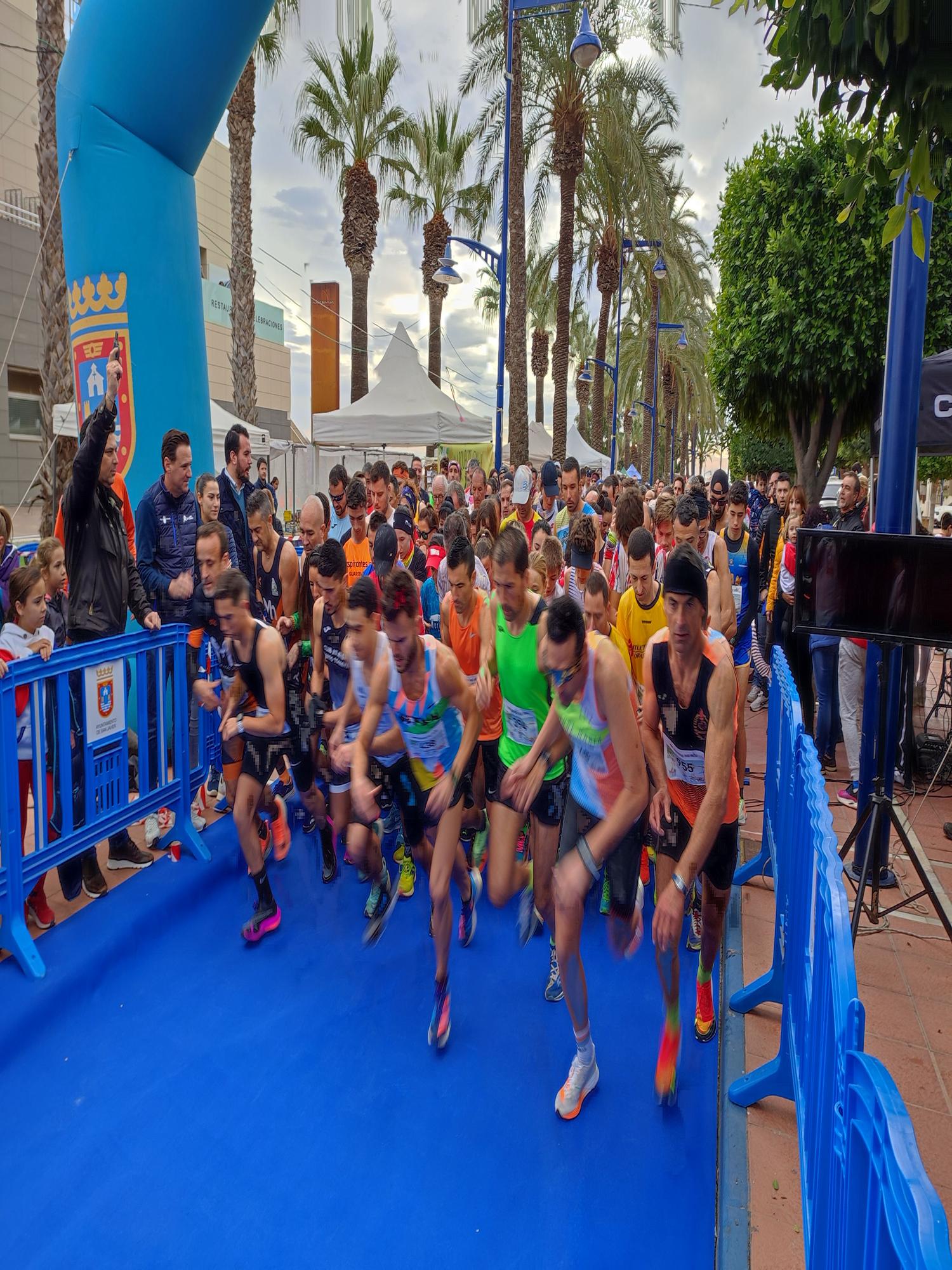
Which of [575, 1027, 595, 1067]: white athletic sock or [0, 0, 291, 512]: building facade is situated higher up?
[0, 0, 291, 512]: building facade

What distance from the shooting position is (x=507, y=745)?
418 cm

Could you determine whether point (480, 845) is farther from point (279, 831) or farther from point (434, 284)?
point (434, 284)

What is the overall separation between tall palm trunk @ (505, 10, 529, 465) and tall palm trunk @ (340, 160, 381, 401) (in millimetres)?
6483

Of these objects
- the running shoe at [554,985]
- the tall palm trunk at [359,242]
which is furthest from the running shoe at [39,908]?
the tall palm trunk at [359,242]

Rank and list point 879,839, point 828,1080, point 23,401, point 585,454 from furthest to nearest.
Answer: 1. point 585,454
2. point 23,401
3. point 879,839
4. point 828,1080

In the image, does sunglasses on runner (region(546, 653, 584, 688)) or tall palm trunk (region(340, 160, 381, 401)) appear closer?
sunglasses on runner (region(546, 653, 584, 688))

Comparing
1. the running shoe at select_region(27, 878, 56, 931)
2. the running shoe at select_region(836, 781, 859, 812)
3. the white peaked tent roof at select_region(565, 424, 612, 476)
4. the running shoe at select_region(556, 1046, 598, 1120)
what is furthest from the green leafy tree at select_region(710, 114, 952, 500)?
the white peaked tent roof at select_region(565, 424, 612, 476)

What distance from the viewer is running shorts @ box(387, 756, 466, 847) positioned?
3941mm

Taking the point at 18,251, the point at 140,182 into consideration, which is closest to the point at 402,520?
the point at 140,182

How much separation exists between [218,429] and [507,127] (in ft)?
23.9

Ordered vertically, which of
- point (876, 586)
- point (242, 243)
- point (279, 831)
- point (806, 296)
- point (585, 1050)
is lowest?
point (585, 1050)

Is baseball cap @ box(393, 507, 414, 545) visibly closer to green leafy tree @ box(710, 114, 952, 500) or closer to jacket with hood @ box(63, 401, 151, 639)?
jacket with hood @ box(63, 401, 151, 639)

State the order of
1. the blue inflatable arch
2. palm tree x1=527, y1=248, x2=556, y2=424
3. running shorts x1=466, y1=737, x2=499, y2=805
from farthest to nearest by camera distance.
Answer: palm tree x1=527, y1=248, x2=556, y2=424, the blue inflatable arch, running shorts x1=466, y1=737, x2=499, y2=805

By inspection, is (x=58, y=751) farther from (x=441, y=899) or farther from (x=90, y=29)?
(x=90, y=29)
